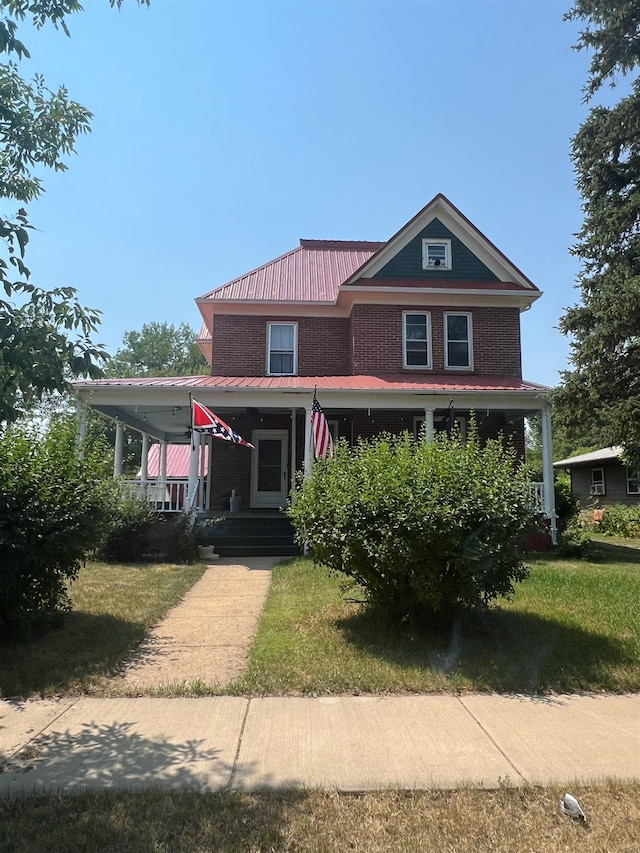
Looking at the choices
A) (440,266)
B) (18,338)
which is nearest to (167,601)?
(18,338)

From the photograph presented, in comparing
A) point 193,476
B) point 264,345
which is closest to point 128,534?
point 193,476

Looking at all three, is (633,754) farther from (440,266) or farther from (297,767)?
(440,266)

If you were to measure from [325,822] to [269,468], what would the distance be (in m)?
14.2

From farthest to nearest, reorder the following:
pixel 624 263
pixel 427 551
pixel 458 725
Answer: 1. pixel 624 263
2. pixel 427 551
3. pixel 458 725

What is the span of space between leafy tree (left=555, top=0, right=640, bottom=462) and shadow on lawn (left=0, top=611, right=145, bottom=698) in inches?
452

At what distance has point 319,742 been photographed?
381 centimetres

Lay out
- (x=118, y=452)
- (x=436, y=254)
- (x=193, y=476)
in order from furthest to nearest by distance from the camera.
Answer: (x=436, y=254)
(x=118, y=452)
(x=193, y=476)

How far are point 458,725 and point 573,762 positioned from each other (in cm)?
80

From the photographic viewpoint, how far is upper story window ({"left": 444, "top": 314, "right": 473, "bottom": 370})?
54.2 ft

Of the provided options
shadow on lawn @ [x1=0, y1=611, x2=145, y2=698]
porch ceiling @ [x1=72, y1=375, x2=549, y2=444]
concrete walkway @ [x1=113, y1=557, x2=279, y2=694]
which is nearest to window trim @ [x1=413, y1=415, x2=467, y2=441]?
porch ceiling @ [x1=72, y1=375, x2=549, y2=444]

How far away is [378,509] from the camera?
19.5 feet

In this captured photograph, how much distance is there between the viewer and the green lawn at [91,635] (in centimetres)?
496

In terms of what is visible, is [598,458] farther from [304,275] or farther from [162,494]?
[162,494]

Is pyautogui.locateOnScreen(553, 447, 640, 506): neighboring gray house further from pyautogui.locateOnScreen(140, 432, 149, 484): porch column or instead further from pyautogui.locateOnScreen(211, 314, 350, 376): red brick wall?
pyautogui.locateOnScreen(140, 432, 149, 484): porch column
